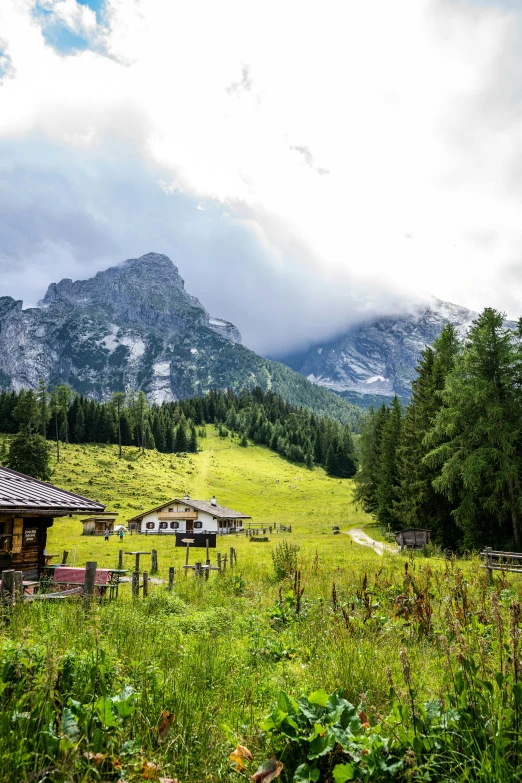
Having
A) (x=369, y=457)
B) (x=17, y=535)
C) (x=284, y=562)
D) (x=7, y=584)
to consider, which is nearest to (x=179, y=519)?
(x=369, y=457)

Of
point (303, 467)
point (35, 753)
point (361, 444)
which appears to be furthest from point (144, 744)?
point (303, 467)

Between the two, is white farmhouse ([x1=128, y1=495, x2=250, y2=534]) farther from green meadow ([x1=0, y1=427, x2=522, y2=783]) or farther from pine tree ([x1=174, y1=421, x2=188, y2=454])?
green meadow ([x1=0, y1=427, x2=522, y2=783])

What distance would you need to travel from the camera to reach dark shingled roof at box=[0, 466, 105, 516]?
42.1 feet

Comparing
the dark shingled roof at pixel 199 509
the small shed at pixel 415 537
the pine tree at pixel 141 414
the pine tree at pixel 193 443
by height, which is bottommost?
the dark shingled roof at pixel 199 509

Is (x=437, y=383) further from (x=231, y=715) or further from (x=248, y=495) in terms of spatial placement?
(x=248, y=495)

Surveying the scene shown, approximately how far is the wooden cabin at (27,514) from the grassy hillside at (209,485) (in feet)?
98.8

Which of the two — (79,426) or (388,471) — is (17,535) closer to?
(388,471)

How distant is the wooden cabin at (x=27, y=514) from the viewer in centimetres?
1341

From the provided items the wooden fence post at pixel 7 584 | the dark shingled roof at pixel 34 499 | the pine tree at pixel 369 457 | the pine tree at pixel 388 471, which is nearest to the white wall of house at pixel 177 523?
the pine tree at pixel 369 457

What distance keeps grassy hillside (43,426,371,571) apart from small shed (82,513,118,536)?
5.41 feet

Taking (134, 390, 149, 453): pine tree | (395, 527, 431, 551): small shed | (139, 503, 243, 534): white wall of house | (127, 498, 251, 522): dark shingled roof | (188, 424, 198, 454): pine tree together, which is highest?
(134, 390, 149, 453): pine tree

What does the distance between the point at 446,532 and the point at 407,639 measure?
30556mm

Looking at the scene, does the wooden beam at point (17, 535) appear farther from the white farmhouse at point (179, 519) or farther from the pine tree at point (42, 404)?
the pine tree at point (42, 404)

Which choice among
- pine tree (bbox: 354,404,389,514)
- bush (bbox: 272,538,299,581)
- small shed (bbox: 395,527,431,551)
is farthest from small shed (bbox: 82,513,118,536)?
bush (bbox: 272,538,299,581)
